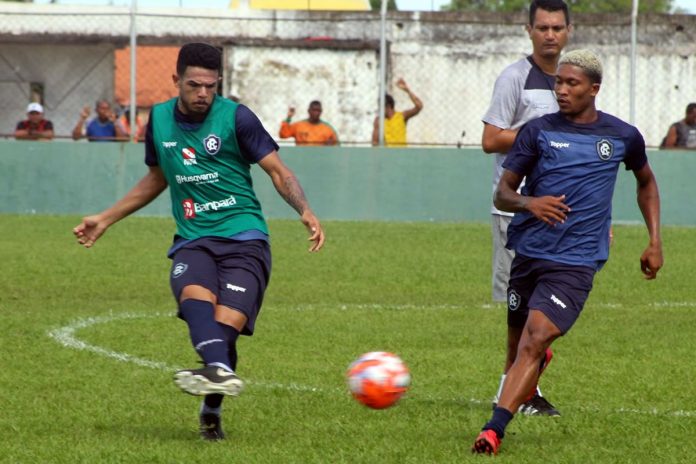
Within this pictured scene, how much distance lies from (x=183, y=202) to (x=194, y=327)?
79 centimetres

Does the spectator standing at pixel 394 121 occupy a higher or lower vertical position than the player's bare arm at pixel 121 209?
lower

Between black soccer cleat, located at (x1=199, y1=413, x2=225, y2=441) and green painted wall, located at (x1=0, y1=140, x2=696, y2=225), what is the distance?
14.2 m

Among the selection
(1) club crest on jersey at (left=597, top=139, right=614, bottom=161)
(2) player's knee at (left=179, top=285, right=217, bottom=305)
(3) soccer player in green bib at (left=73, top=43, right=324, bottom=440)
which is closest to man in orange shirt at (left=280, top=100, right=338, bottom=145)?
(3) soccer player in green bib at (left=73, top=43, right=324, bottom=440)

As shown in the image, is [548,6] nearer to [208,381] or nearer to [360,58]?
[208,381]

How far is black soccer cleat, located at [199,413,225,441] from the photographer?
284 inches

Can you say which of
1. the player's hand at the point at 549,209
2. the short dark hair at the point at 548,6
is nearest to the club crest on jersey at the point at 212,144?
the player's hand at the point at 549,209

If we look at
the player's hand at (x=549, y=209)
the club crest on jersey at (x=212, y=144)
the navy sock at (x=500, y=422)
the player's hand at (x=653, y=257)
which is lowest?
the navy sock at (x=500, y=422)

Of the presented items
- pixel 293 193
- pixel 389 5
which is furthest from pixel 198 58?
pixel 389 5

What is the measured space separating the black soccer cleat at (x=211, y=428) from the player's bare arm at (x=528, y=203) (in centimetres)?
174

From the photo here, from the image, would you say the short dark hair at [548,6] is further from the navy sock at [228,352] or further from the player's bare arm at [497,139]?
the navy sock at [228,352]

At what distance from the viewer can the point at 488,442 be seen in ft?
22.2

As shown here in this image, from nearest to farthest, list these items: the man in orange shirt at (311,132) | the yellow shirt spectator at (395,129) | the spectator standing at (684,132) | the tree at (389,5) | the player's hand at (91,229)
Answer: the player's hand at (91,229), the spectator standing at (684,132), the man in orange shirt at (311,132), the yellow shirt spectator at (395,129), the tree at (389,5)

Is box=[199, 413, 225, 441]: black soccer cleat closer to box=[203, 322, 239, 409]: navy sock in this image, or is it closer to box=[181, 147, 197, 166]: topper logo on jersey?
box=[203, 322, 239, 409]: navy sock

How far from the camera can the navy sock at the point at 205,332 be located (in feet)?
22.2
